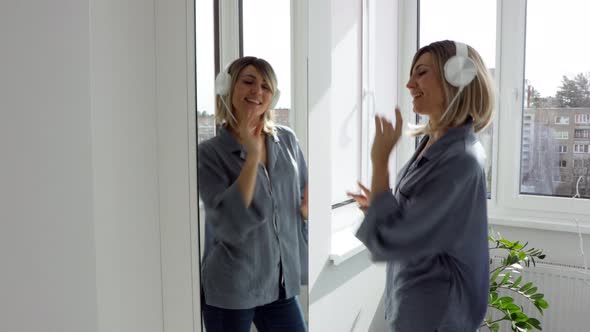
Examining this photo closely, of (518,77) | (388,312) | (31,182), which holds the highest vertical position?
(518,77)

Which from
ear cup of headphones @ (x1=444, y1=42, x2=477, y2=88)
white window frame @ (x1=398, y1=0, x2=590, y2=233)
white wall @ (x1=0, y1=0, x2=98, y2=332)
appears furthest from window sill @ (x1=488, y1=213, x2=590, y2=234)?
white wall @ (x1=0, y1=0, x2=98, y2=332)

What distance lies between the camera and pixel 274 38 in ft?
4.00

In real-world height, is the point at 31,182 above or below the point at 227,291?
above

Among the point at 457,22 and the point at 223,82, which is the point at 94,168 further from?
the point at 457,22

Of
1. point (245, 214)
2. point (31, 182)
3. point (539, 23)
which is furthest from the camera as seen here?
point (539, 23)

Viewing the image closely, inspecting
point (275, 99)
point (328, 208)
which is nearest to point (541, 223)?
point (328, 208)

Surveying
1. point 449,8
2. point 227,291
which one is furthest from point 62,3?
point 449,8

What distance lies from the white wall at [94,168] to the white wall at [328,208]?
336 millimetres

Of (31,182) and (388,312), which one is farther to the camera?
(388,312)

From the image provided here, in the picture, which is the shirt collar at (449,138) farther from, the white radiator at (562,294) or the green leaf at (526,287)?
the white radiator at (562,294)

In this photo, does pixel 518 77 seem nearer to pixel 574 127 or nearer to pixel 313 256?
pixel 574 127

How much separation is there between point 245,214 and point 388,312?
40 cm

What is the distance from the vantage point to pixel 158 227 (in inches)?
50.3

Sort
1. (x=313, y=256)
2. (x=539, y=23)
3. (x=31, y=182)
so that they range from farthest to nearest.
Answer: (x=539, y=23) → (x=313, y=256) → (x=31, y=182)
